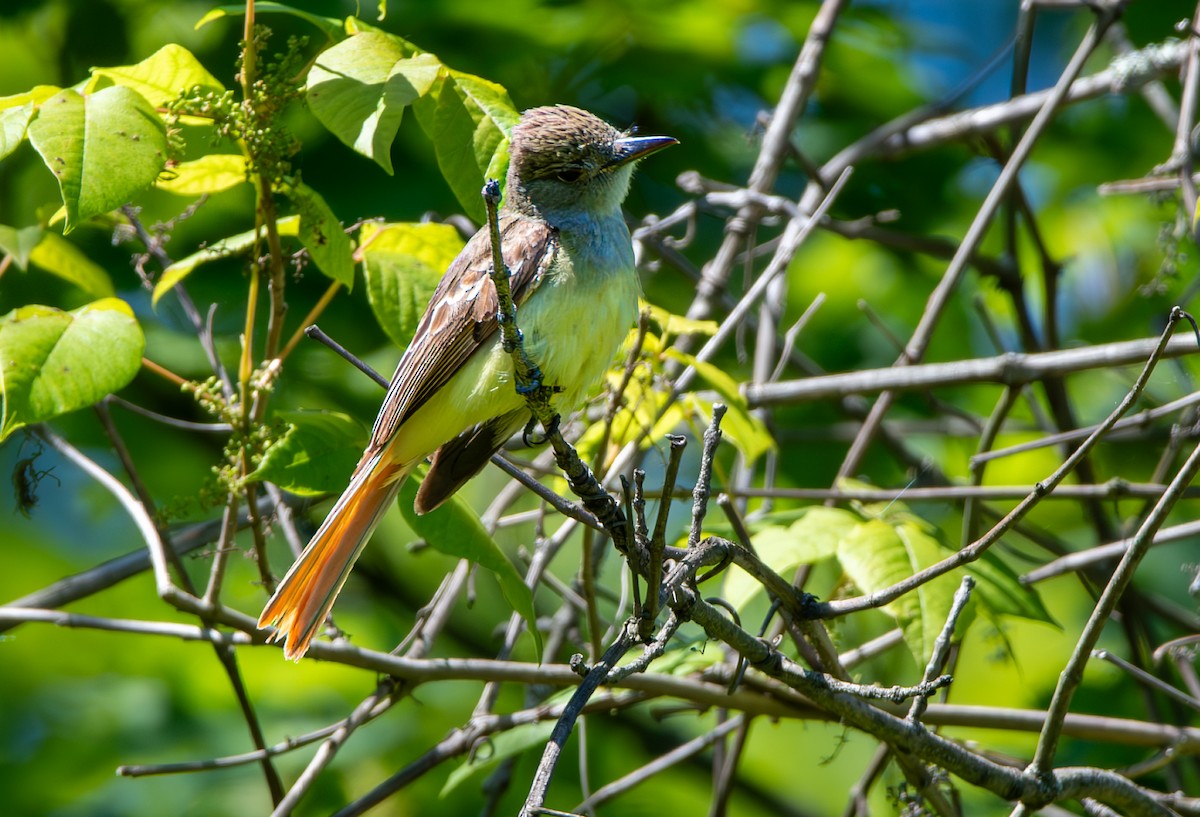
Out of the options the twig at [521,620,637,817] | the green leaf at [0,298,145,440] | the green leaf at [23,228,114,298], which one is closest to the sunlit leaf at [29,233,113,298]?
the green leaf at [23,228,114,298]

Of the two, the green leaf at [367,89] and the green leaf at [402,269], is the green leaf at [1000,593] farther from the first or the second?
the green leaf at [367,89]

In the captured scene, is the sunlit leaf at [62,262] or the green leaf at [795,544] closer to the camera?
the green leaf at [795,544]

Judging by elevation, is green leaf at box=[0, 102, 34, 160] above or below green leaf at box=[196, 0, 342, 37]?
below

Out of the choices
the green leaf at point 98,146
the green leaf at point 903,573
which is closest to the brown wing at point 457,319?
the green leaf at point 98,146

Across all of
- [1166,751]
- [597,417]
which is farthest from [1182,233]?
[597,417]

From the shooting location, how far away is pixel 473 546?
3.01 meters

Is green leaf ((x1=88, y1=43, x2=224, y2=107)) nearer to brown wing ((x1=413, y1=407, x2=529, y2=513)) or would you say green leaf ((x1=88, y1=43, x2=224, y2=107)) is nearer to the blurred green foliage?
brown wing ((x1=413, y1=407, x2=529, y2=513))

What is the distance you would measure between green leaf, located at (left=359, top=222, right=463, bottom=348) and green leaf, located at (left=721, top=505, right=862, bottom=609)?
43.6 inches

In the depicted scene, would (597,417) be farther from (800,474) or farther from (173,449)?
(173,449)

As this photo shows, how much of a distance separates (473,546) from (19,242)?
145cm

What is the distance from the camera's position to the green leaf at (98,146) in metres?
2.51

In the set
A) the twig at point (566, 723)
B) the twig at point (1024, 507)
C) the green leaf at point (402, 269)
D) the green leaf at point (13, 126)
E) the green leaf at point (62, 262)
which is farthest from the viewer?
the green leaf at point (62, 262)

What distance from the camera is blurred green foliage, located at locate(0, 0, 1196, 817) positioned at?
16.3 ft

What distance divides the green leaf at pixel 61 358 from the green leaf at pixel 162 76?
0.53 metres
